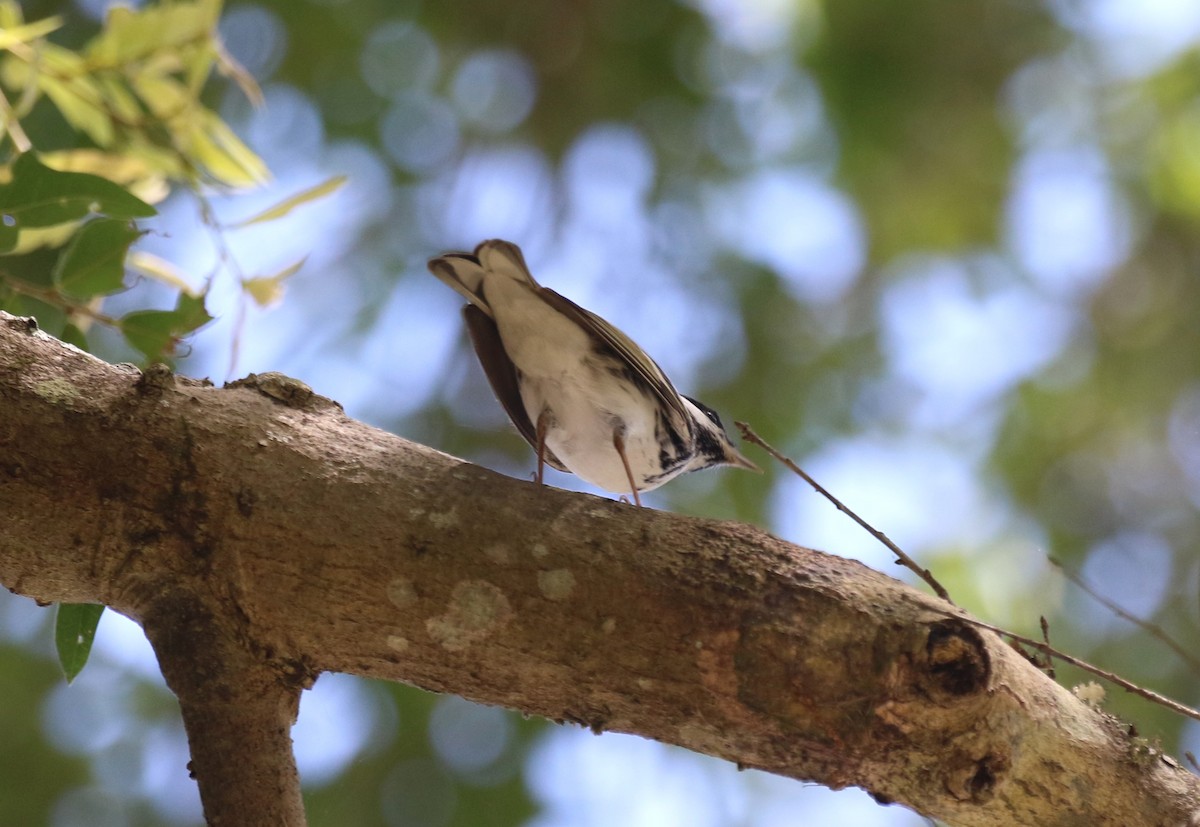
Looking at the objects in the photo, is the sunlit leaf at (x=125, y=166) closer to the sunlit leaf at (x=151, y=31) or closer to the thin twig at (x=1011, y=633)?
the sunlit leaf at (x=151, y=31)

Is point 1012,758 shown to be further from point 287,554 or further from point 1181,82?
point 1181,82

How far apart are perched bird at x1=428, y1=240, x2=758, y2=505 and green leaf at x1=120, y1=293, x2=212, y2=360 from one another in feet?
1.93

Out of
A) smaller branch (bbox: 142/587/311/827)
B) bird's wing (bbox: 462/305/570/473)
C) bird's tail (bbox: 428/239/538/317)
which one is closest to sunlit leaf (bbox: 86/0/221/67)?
bird's tail (bbox: 428/239/538/317)

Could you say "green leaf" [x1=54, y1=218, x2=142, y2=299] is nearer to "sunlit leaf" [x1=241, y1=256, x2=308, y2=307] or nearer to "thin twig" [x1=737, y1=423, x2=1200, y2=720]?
"sunlit leaf" [x1=241, y1=256, x2=308, y2=307]

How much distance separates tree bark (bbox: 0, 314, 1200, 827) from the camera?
1636 mm

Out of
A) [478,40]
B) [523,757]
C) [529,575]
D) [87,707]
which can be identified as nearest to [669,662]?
[529,575]

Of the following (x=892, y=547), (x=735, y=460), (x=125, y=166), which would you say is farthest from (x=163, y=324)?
(x=735, y=460)

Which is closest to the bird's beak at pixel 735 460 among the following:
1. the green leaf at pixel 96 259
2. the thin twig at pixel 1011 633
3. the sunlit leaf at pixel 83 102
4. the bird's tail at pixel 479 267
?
the bird's tail at pixel 479 267

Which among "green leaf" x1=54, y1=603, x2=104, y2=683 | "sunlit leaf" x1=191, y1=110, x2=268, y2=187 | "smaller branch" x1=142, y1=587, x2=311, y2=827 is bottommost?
"smaller branch" x1=142, y1=587, x2=311, y2=827

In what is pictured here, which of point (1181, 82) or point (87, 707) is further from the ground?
point (1181, 82)

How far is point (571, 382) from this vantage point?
2898 mm

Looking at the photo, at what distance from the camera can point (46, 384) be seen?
5.41 ft

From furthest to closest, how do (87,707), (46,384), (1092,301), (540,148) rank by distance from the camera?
1. (1092,301)
2. (540,148)
3. (87,707)
4. (46,384)

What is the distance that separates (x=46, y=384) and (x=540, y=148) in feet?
12.9
